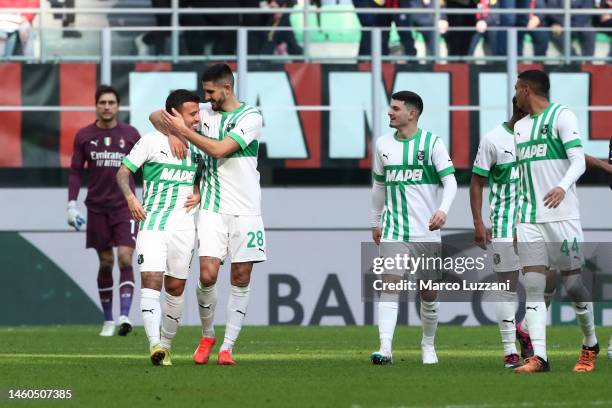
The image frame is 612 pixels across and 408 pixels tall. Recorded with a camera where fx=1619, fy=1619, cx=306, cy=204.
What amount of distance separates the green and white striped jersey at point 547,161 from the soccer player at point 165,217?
2.30 metres

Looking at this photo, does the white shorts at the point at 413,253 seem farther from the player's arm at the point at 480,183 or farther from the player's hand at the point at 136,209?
the player's hand at the point at 136,209

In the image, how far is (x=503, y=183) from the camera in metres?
11.4

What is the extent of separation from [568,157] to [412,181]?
4.76 feet

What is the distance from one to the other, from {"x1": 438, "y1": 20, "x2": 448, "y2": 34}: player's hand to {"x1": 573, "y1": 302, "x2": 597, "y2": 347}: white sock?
30.8 feet

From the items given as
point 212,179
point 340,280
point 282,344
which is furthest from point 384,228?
point 340,280

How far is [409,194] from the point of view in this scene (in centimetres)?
1105

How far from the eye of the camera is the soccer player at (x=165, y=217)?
10805mm

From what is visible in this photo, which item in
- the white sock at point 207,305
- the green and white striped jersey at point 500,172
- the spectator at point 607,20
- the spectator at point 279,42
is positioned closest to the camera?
the white sock at point 207,305

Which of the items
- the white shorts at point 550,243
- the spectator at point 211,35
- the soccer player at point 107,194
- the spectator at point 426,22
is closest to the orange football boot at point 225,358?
the white shorts at point 550,243

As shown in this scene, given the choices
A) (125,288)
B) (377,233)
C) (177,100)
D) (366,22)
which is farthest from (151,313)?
(366,22)

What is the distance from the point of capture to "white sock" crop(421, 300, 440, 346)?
1108cm

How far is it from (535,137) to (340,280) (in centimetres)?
823

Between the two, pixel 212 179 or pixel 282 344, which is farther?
pixel 282 344

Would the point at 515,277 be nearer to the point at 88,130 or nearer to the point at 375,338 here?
the point at 375,338
